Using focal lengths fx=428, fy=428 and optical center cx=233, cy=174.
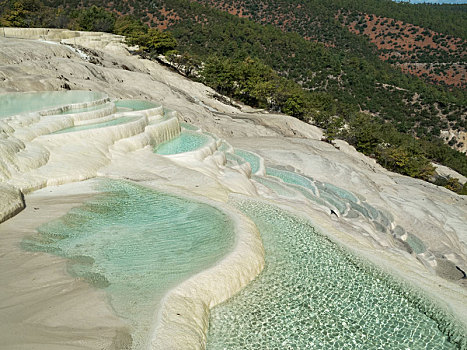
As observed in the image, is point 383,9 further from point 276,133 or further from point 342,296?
point 342,296

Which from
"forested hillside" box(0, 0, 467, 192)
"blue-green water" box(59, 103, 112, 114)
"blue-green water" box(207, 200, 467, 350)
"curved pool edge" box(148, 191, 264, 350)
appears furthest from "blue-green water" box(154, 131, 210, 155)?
"forested hillside" box(0, 0, 467, 192)

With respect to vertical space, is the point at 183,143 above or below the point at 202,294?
below

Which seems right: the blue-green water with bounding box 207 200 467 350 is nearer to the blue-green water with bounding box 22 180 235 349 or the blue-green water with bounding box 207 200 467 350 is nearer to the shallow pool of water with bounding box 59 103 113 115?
the blue-green water with bounding box 22 180 235 349

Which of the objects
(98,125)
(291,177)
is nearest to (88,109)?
(98,125)

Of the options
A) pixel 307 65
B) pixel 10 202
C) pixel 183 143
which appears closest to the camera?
pixel 10 202

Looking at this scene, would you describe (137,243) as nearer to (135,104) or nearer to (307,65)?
(135,104)

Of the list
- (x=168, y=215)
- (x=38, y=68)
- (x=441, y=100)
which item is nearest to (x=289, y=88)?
(x=38, y=68)

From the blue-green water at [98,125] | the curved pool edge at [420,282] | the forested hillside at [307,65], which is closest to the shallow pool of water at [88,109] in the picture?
the blue-green water at [98,125]
